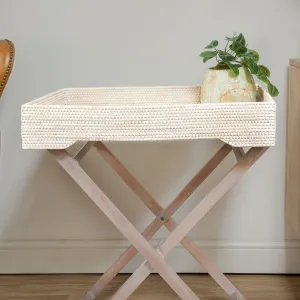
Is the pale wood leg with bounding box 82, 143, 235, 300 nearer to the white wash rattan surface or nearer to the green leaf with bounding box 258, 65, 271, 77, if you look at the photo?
the green leaf with bounding box 258, 65, 271, 77

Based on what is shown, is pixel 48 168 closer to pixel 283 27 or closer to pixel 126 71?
pixel 126 71

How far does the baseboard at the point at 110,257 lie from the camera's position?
1.90 metres

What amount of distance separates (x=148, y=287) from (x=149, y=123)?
2.47ft

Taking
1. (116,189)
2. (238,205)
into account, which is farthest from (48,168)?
(238,205)

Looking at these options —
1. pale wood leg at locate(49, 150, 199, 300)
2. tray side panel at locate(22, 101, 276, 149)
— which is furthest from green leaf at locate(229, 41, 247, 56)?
pale wood leg at locate(49, 150, 199, 300)

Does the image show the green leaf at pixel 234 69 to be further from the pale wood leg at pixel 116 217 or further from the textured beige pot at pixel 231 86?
the pale wood leg at pixel 116 217

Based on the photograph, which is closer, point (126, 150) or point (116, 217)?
point (116, 217)

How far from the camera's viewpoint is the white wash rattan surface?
4.09 ft

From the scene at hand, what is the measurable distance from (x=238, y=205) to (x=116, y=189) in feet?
1.36

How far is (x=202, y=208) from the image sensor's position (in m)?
1.34

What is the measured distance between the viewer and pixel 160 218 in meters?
1.68

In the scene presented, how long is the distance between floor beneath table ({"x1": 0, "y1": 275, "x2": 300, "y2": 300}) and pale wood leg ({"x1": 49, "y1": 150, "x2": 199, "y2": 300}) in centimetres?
38

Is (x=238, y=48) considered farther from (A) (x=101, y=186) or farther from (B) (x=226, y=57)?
(A) (x=101, y=186)

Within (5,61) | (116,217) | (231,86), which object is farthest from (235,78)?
(5,61)
